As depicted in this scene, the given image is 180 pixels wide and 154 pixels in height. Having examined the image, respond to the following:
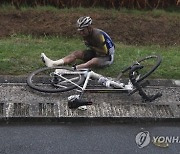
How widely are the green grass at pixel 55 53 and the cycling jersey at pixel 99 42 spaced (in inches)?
13.8

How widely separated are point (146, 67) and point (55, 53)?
195cm

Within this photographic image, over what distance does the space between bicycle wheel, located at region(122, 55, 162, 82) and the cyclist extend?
64cm

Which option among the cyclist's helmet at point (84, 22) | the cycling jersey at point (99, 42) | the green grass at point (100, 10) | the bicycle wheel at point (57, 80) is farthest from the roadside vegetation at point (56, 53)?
the green grass at point (100, 10)

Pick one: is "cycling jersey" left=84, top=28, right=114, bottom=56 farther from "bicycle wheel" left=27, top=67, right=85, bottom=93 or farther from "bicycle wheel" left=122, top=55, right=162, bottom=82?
"bicycle wheel" left=27, top=67, right=85, bottom=93

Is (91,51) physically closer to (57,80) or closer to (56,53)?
(56,53)

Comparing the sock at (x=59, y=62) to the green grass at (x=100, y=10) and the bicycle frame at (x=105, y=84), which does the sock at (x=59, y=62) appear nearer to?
the bicycle frame at (x=105, y=84)

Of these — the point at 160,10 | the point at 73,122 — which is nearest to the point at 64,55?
the point at 73,122

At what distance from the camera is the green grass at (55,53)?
32.3 feet

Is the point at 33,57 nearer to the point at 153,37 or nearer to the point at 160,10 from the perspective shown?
the point at 153,37

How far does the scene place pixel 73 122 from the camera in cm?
796
